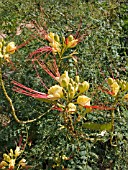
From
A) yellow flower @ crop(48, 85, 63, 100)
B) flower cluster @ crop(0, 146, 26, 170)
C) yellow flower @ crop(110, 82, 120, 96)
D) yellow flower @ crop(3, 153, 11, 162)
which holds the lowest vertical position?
flower cluster @ crop(0, 146, 26, 170)

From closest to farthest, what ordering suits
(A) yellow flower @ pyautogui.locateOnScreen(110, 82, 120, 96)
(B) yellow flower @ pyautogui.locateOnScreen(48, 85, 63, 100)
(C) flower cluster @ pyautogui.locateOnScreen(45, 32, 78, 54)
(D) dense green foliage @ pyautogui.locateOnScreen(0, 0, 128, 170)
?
(B) yellow flower @ pyautogui.locateOnScreen(48, 85, 63, 100) < (A) yellow flower @ pyautogui.locateOnScreen(110, 82, 120, 96) < (C) flower cluster @ pyautogui.locateOnScreen(45, 32, 78, 54) < (D) dense green foliage @ pyautogui.locateOnScreen(0, 0, 128, 170)

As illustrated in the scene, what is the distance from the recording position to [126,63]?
2.08 m

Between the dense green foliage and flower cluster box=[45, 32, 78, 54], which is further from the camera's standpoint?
the dense green foliage

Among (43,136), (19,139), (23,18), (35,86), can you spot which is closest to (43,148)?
(43,136)

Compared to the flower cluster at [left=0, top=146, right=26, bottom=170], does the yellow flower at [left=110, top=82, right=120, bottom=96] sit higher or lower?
higher

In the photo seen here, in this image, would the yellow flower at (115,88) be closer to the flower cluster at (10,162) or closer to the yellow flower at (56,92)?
the yellow flower at (56,92)

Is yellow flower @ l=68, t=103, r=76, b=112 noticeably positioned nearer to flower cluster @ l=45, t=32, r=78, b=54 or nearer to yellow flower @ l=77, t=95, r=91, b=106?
→ yellow flower @ l=77, t=95, r=91, b=106

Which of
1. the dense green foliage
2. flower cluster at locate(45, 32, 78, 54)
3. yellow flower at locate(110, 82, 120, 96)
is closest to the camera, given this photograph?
yellow flower at locate(110, 82, 120, 96)

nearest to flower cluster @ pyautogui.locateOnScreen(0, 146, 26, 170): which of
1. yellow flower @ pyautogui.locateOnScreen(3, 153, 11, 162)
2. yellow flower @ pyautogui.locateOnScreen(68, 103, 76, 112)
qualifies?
yellow flower @ pyautogui.locateOnScreen(3, 153, 11, 162)

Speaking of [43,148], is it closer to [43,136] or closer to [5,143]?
[43,136]

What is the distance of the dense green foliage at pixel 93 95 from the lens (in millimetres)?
1789

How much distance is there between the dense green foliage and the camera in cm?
179

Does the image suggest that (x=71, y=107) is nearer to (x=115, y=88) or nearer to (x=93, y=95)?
(x=115, y=88)

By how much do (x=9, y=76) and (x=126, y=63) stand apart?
610 millimetres
